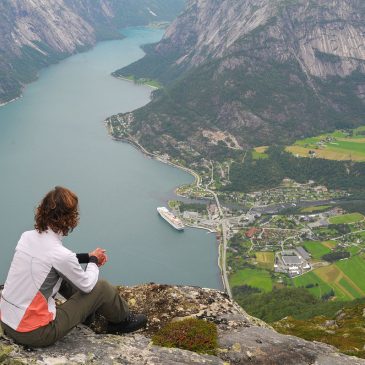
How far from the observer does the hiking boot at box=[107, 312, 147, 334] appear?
28.2ft

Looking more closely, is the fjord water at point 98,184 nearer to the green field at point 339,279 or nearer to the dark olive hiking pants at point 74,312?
the green field at point 339,279

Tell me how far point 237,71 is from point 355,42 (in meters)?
41.4

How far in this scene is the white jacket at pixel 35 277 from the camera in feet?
23.5

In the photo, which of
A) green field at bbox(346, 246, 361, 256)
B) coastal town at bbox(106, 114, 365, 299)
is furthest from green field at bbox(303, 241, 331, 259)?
green field at bbox(346, 246, 361, 256)

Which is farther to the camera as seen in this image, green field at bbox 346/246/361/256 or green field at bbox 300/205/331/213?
green field at bbox 300/205/331/213

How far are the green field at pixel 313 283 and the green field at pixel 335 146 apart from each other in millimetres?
49002

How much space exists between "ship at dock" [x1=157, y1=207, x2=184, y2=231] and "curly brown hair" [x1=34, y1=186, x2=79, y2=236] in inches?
2928

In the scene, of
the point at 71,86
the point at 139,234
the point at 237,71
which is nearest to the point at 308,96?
the point at 237,71

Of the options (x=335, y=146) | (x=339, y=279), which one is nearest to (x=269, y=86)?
(x=335, y=146)

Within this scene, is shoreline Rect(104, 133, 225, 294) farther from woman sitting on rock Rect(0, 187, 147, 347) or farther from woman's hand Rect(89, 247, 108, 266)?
woman sitting on rock Rect(0, 187, 147, 347)

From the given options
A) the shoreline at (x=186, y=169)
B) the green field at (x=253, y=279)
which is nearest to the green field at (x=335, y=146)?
the shoreline at (x=186, y=169)

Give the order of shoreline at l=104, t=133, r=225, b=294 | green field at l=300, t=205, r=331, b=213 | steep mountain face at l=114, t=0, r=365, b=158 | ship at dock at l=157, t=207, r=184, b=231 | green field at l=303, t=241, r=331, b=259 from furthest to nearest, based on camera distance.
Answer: steep mountain face at l=114, t=0, r=365, b=158, green field at l=300, t=205, r=331, b=213, ship at dock at l=157, t=207, r=184, b=231, green field at l=303, t=241, r=331, b=259, shoreline at l=104, t=133, r=225, b=294

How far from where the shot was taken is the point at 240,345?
8.82m

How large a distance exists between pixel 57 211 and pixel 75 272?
88 centimetres
